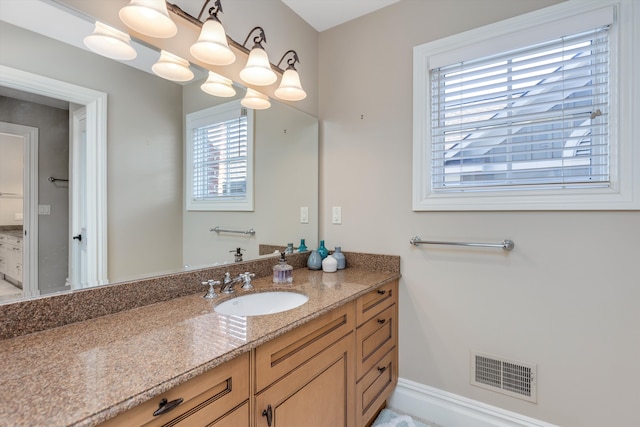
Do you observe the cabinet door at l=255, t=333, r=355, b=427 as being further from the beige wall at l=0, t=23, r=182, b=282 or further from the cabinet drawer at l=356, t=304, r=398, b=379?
the beige wall at l=0, t=23, r=182, b=282

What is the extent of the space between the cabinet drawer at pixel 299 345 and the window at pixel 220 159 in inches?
30.8

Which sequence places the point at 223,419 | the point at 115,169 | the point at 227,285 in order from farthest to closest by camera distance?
the point at 227,285, the point at 115,169, the point at 223,419

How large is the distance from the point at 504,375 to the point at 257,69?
2034 millimetres

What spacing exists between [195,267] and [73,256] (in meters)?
0.47

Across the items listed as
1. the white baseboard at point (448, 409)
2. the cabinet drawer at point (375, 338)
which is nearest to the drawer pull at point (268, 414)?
the cabinet drawer at point (375, 338)

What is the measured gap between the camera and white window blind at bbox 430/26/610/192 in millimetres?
1435

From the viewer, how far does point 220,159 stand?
5.30ft

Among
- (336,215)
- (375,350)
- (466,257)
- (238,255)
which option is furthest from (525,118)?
(238,255)

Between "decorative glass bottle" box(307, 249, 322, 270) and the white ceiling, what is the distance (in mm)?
1571

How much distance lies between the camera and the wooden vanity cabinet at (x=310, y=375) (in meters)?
0.98

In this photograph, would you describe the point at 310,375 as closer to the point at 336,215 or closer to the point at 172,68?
the point at 336,215

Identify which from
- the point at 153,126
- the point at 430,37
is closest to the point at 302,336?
the point at 153,126

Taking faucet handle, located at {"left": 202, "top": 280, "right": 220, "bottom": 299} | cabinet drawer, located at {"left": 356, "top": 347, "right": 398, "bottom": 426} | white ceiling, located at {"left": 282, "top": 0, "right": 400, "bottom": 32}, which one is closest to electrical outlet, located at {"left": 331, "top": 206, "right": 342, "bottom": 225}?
cabinet drawer, located at {"left": 356, "top": 347, "right": 398, "bottom": 426}

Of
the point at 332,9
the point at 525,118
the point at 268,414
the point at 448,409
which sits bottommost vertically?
the point at 448,409
